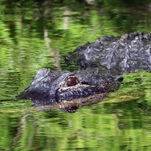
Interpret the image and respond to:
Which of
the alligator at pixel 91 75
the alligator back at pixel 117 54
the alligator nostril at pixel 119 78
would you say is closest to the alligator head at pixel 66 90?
the alligator at pixel 91 75

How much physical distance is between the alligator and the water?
0.14m

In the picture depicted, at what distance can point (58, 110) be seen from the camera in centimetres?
507

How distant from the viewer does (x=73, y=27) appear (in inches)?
370

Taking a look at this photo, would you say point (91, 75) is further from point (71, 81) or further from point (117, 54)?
point (117, 54)

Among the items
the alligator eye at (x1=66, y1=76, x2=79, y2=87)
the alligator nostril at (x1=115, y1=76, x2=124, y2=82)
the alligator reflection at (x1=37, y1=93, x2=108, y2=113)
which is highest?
the alligator eye at (x1=66, y1=76, x2=79, y2=87)

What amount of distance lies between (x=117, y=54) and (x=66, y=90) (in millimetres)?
1939

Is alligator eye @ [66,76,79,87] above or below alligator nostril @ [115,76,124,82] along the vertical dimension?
above

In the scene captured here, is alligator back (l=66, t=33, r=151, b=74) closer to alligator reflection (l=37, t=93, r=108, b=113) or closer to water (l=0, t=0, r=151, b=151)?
water (l=0, t=0, r=151, b=151)

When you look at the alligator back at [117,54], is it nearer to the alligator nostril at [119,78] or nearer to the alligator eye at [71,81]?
the alligator nostril at [119,78]

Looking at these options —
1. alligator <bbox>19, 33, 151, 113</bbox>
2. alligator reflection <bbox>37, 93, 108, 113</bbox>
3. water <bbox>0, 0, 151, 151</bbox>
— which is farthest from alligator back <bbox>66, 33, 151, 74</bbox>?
alligator reflection <bbox>37, 93, 108, 113</bbox>

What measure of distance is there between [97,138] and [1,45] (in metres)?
4.02

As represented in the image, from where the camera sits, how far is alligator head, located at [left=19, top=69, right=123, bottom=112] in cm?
521

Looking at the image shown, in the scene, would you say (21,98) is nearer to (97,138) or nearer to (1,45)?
(97,138)

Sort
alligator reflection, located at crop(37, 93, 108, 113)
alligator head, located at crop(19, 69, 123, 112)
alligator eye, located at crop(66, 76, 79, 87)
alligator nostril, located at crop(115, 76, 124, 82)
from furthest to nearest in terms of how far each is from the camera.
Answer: alligator nostril, located at crop(115, 76, 124, 82)
alligator eye, located at crop(66, 76, 79, 87)
alligator head, located at crop(19, 69, 123, 112)
alligator reflection, located at crop(37, 93, 108, 113)
